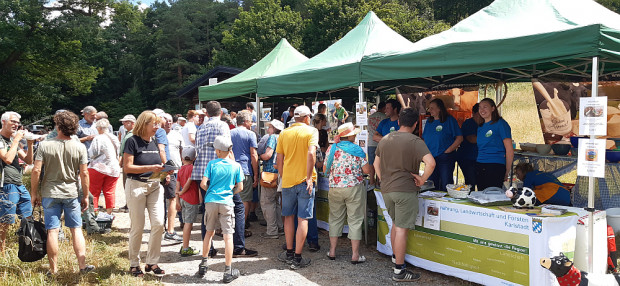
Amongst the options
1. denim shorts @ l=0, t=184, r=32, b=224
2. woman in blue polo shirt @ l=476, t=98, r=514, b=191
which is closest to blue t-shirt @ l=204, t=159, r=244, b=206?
denim shorts @ l=0, t=184, r=32, b=224

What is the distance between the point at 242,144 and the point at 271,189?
0.76 m

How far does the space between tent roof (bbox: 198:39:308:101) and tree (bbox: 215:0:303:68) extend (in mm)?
27000

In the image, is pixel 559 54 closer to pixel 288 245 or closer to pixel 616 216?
pixel 616 216

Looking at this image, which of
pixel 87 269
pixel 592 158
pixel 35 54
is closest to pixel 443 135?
pixel 592 158

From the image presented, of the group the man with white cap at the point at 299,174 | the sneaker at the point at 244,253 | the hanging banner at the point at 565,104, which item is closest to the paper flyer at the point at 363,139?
the man with white cap at the point at 299,174

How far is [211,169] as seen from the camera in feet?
13.2

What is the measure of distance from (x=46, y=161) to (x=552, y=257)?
4.17m

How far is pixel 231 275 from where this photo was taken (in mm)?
4090

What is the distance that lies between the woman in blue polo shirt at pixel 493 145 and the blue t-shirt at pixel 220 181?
2.77 metres

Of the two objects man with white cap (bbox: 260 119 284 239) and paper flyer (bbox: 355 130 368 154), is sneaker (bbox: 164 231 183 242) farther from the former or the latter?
paper flyer (bbox: 355 130 368 154)

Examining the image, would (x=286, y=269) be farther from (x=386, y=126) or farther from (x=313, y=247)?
(x=386, y=126)

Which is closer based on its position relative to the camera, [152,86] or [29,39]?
[29,39]

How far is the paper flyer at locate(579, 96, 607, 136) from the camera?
325 cm

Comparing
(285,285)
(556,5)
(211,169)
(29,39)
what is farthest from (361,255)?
(29,39)
